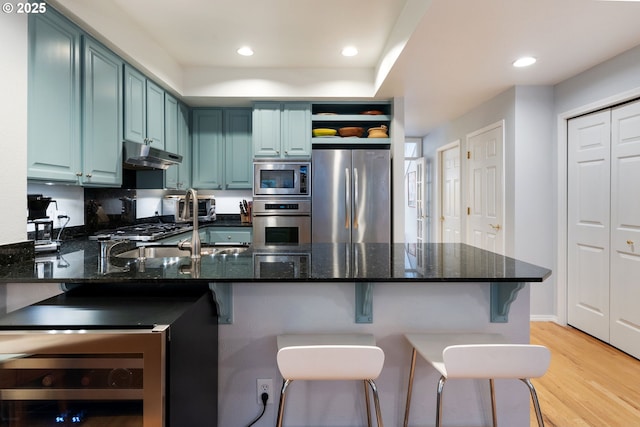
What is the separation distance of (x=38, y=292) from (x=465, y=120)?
181 inches

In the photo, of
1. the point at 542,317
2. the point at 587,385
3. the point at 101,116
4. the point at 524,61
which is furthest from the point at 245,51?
the point at 542,317

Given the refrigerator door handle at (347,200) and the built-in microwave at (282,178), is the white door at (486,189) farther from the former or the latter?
the built-in microwave at (282,178)

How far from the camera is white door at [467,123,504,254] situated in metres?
3.69

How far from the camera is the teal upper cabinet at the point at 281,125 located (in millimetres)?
3764

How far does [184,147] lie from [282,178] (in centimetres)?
118

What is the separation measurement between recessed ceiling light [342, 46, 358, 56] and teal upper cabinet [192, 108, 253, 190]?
136 cm

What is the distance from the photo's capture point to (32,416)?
1.06 m

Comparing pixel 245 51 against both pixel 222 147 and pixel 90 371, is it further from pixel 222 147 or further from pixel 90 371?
pixel 90 371

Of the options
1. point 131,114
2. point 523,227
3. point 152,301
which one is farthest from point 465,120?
point 152,301

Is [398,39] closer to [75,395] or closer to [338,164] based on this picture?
[338,164]

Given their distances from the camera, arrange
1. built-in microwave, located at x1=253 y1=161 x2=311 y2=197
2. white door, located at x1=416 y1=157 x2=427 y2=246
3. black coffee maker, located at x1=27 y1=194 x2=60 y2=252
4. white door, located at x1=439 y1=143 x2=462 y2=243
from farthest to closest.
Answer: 1. white door, located at x1=416 y1=157 x2=427 y2=246
2. white door, located at x1=439 y1=143 x2=462 y2=243
3. built-in microwave, located at x1=253 y1=161 x2=311 y2=197
4. black coffee maker, located at x1=27 y1=194 x2=60 y2=252

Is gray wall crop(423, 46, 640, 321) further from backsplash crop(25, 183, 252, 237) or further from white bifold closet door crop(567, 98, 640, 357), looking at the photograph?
backsplash crop(25, 183, 252, 237)

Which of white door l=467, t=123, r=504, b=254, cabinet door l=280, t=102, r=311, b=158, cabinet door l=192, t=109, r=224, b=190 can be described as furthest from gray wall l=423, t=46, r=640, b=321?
cabinet door l=192, t=109, r=224, b=190

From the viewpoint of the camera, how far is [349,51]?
3213 mm
